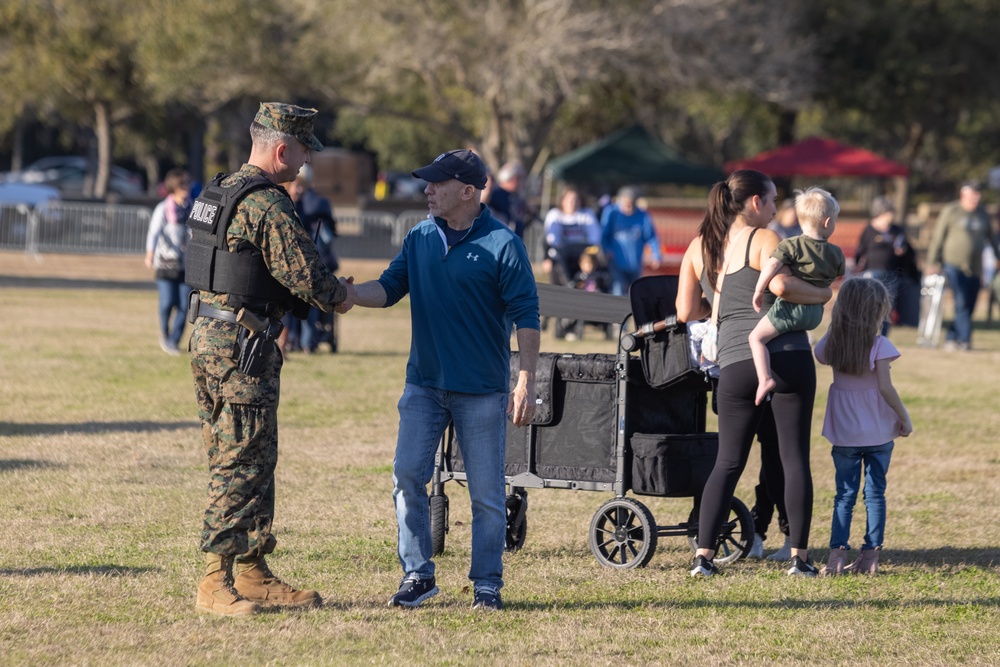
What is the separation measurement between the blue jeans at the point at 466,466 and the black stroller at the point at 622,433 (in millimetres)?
912

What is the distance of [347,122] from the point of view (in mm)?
54094

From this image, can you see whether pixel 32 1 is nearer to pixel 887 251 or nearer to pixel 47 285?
pixel 47 285

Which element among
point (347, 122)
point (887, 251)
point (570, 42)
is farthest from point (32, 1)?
point (887, 251)

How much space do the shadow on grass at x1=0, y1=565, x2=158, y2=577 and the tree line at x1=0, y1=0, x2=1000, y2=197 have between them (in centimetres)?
2369

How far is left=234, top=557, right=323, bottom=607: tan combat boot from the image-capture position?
18.4ft

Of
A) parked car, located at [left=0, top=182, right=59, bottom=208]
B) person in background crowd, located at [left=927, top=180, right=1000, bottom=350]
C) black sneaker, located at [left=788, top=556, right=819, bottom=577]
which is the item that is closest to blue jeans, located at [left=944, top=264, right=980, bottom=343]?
person in background crowd, located at [left=927, top=180, right=1000, bottom=350]

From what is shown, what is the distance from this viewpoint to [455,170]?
5.45 meters

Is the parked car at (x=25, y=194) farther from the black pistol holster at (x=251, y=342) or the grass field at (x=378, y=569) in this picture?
the black pistol holster at (x=251, y=342)

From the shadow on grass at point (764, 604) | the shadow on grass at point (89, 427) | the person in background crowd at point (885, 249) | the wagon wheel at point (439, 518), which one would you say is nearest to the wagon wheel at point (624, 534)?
the shadow on grass at point (764, 604)

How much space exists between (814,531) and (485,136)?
27.5 m

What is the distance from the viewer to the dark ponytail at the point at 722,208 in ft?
20.5

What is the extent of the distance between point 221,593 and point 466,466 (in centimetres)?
109

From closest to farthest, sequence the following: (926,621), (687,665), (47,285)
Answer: (687,665), (926,621), (47,285)

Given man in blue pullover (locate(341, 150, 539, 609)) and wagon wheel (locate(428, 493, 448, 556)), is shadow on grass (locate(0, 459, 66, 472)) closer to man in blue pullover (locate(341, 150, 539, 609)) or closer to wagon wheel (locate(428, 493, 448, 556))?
wagon wheel (locate(428, 493, 448, 556))
